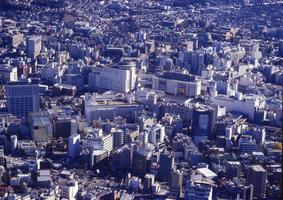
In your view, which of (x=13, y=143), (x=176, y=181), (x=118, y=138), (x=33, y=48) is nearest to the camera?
(x=176, y=181)

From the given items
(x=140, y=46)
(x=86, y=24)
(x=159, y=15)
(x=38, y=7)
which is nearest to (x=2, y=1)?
(x=38, y=7)

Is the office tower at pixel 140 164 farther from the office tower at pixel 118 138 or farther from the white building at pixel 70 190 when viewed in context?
the white building at pixel 70 190

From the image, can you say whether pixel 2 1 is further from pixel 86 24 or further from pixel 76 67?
pixel 76 67

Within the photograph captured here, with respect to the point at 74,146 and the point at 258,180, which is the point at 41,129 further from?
the point at 258,180

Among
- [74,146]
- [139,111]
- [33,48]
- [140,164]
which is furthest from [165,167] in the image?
[33,48]

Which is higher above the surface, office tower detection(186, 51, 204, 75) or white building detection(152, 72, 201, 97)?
office tower detection(186, 51, 204, 75)

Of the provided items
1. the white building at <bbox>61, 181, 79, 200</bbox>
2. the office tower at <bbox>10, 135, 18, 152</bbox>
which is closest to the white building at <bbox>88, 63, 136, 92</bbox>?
the office tower at <bbox>10, 135, 18, 152</bbox>

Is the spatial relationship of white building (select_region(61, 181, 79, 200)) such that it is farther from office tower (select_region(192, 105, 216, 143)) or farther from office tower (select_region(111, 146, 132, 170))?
office tower (select_region(192, 105, 216, 143))
